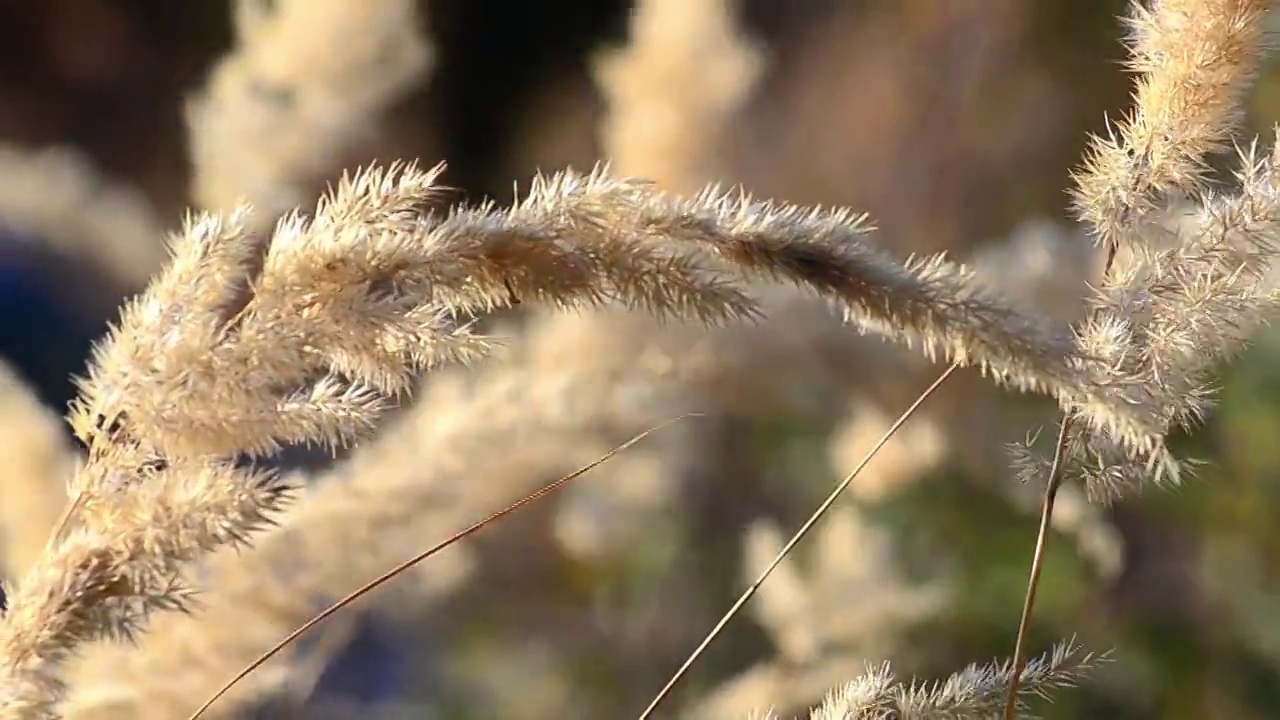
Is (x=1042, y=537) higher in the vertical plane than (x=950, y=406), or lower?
lower

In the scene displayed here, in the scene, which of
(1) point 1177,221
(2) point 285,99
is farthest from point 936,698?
(2) point 285,99

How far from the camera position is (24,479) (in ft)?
2.19

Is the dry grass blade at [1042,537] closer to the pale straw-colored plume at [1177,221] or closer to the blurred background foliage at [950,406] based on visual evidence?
the pale straw-colored plume at [1177,221]

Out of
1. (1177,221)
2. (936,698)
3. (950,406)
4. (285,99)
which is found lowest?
(936,698)

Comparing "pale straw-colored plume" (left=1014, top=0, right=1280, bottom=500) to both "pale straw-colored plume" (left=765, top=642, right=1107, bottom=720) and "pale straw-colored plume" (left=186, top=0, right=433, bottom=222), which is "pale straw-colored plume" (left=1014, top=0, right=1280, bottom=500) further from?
"pale straw-colored plume" (left=186, top=0, right=433, bottom=222)

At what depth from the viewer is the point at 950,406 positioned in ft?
2.59

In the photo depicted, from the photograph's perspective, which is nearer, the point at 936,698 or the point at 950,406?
the point at 936,698

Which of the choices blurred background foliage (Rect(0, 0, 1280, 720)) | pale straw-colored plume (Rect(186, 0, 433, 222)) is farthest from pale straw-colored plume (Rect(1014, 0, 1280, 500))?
pale straw-colored plume (Rect(186, 0, 433, 222))

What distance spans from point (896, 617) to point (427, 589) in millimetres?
381

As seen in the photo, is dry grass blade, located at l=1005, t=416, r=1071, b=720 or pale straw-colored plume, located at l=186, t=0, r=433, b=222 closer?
dry grass blade, located at l=1005, t=416, r=1071, b=720

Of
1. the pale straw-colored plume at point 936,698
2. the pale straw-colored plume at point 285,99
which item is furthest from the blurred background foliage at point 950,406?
the pale straw-colored plume at point 936,698

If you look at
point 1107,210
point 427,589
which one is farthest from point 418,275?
point 427,589

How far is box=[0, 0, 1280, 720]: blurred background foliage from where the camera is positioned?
77 cm

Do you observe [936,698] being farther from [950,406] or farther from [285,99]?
[285,99]
